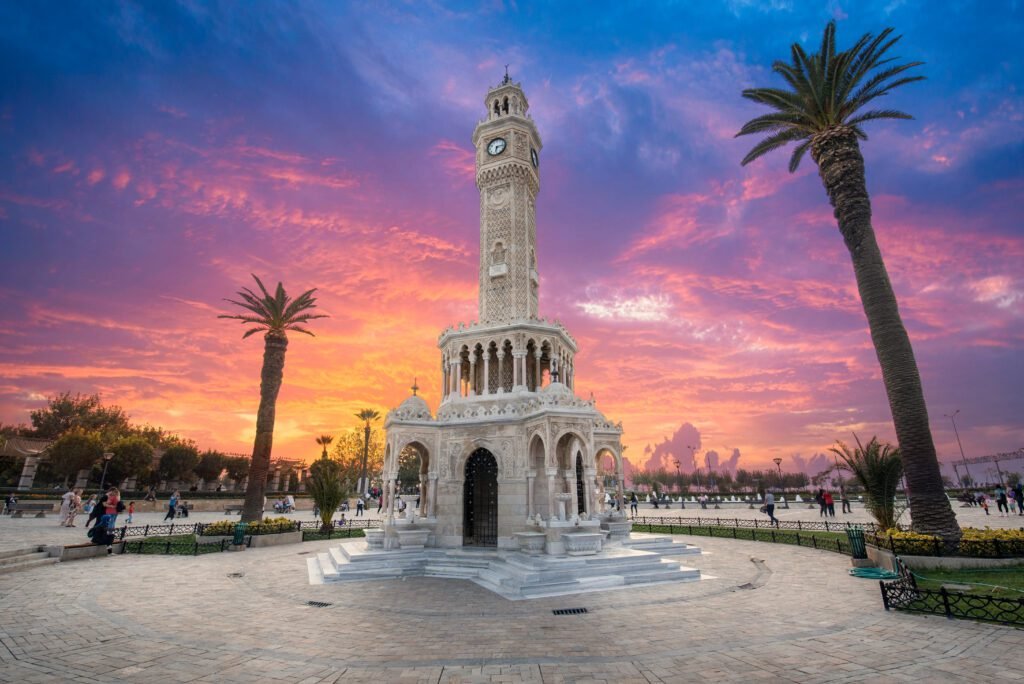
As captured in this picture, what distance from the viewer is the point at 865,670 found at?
726 cm

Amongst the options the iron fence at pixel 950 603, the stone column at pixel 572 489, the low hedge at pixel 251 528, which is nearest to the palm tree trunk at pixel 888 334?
the iron fence at pixel 950 603

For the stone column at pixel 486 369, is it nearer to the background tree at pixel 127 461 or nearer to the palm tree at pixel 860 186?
the palm tree at pixel 860 186

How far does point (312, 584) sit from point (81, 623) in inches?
244

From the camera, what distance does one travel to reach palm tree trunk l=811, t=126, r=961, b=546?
15062mm

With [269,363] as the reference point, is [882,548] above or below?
below

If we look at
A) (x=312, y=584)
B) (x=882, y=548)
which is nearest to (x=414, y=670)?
(x=312, y=584)

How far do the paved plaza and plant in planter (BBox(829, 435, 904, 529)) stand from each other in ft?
16.1

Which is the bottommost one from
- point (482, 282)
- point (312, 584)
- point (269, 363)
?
point (312, 584)

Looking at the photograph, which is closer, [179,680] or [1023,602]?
[179,680]

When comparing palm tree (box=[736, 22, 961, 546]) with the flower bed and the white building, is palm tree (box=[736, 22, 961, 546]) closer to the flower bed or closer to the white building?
the flower bed

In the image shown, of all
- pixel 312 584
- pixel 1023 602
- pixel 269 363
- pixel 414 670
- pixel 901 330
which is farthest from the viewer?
pixel 269 363

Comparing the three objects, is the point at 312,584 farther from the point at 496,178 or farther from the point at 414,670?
the point at 496,178

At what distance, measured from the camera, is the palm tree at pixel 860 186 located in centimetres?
1546

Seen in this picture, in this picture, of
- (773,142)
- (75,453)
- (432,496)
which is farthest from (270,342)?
(75,453)
